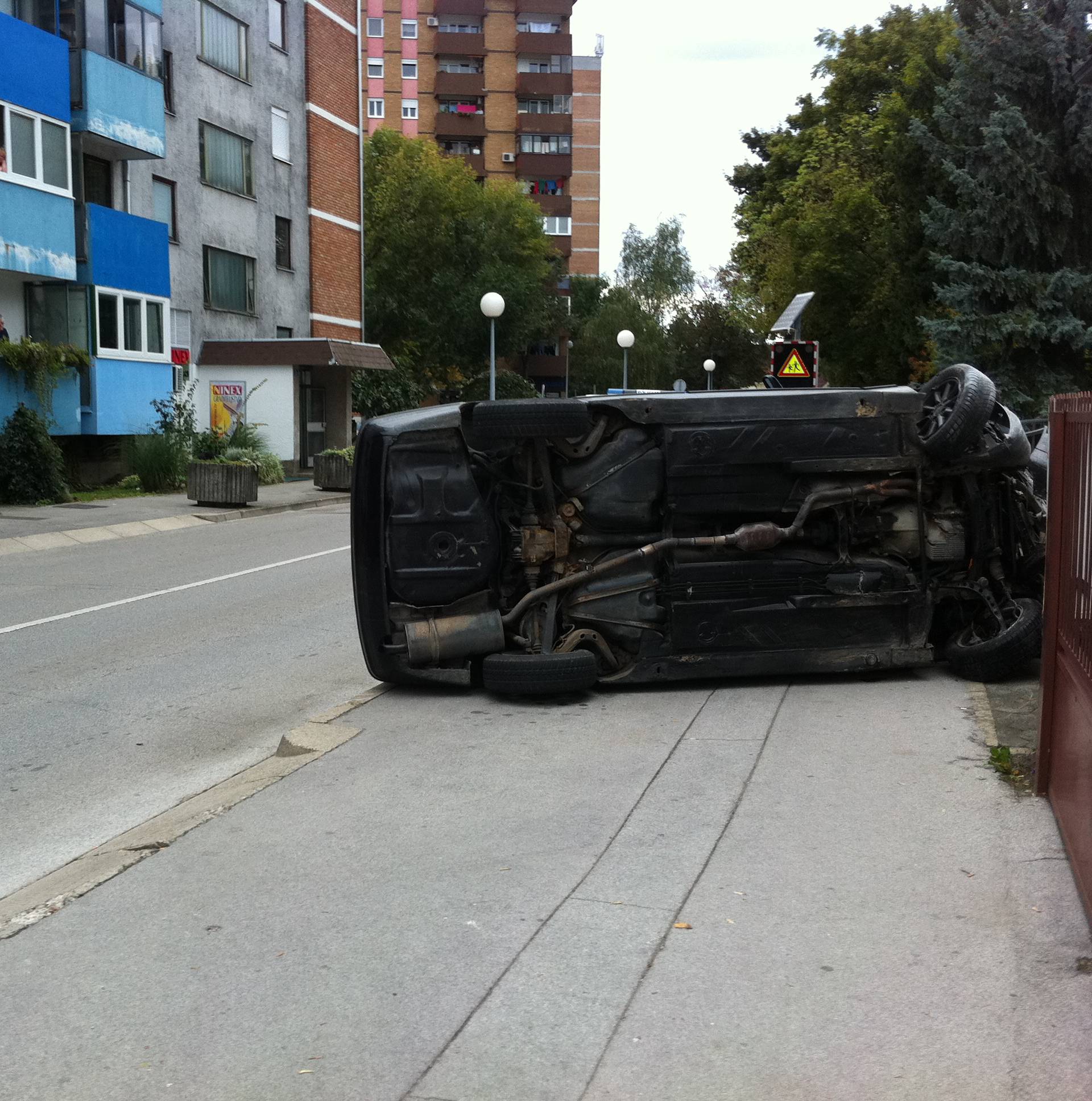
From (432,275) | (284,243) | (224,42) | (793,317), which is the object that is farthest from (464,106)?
(793,317)

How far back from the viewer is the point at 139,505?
24.3 metres

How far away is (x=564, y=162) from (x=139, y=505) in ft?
225

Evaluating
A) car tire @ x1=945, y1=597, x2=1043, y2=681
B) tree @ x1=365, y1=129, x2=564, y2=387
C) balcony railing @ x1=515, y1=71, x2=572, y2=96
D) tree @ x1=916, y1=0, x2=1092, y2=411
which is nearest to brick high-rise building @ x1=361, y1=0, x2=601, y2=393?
balcony railing @ x1=515, y1=71, x2=572, y2=96

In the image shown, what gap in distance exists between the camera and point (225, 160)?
34.9m

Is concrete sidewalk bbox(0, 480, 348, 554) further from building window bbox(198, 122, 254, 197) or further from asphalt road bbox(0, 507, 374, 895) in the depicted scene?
building window bbox(198, 122, 254, 197)

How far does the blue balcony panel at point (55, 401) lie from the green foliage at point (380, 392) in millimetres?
15497

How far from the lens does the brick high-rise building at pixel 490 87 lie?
86.9m

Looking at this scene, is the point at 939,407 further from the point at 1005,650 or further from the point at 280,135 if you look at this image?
the point at 280,135

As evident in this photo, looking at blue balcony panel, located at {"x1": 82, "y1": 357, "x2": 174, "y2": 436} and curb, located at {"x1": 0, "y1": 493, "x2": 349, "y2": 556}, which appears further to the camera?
blue balcony panel, located at {"x1": 82, "y1": 357, "x2": 174, "y2": 436}

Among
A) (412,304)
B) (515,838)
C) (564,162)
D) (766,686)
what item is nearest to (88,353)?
(766,686)

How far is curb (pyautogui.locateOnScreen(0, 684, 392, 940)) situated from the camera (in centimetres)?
445

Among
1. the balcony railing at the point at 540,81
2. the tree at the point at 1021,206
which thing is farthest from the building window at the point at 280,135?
the balcony railing at the point at 540,81

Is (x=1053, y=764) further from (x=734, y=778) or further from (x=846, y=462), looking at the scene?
(x=846, y=462)

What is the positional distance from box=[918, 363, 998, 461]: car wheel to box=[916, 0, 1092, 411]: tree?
20059mm
